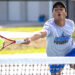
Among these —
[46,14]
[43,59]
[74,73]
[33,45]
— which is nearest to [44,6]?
[46,14]

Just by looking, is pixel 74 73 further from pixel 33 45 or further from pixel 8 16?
pixel 8 16

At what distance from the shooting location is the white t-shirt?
358cm

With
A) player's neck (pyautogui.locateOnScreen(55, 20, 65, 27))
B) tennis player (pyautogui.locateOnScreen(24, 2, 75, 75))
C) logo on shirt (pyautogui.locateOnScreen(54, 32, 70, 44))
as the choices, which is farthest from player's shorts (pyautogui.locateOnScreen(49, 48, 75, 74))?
player's neck (pyautogui.locateOnScreen(55, 20, 65, 27))

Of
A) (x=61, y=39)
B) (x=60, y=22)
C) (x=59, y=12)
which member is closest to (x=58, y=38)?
(x=61, y=39)

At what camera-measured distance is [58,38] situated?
3.63 metres

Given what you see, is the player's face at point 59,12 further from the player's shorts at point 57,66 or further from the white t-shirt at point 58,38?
the player's shorts at point 57,66

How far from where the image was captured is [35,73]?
17.4 feet

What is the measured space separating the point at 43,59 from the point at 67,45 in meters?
0.74

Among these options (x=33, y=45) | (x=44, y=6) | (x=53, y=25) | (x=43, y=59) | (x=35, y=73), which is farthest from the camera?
(x=44, y=6)

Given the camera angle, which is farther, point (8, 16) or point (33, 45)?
point (8, 16)

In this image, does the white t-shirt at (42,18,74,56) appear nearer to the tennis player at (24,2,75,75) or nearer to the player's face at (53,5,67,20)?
the tennis player at (24,2,75,75)

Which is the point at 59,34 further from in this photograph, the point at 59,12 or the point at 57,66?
the point at 57,66

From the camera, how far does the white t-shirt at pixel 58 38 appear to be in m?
3.58

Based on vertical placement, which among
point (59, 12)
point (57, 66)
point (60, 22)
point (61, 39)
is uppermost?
point (59, 12)
